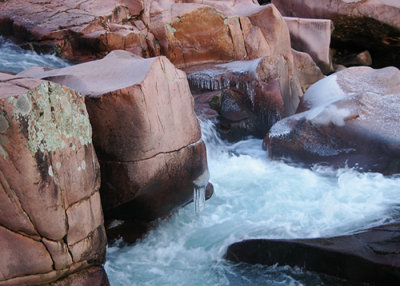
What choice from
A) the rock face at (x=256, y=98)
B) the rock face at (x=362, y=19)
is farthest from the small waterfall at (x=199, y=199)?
the rock face at (x=362, y=19)

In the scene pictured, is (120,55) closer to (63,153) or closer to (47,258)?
(63,153)

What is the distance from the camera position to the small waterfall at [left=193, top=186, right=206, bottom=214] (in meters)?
4.15

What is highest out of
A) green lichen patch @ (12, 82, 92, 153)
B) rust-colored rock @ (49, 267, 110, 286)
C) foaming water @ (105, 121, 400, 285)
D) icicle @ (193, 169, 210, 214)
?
green lichen patch @ (12, 82, 92, 153)

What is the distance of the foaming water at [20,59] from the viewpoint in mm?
6389

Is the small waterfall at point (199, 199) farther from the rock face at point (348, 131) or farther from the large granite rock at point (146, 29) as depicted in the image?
the large granite rock at point (146, 29)

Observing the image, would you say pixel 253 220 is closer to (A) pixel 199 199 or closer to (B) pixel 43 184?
(A) pixel 199 199

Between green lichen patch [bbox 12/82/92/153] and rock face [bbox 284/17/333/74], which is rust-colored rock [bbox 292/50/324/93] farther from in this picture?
green lichen patch [bbox 12/82/92/153]

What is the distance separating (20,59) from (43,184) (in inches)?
189

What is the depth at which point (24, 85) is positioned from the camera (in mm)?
2529

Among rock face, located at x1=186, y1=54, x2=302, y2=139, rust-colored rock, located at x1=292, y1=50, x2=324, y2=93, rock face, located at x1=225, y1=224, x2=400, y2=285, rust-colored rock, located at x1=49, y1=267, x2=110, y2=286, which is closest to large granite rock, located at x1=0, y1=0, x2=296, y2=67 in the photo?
rust-colored rock, located at x1=292, y1=50, x2=324, y2=93

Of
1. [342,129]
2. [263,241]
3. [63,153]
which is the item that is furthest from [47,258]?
[342,129]

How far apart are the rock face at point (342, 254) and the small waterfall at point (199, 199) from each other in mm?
759

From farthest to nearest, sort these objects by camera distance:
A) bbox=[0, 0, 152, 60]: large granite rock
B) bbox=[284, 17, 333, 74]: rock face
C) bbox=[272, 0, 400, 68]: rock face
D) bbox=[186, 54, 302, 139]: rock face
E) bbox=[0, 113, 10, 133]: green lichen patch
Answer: bbox=[272, 0, 400, 68]: rock face < bbox=[284, 17, 333, 74]: rock face < bbox=[0, 0, 152, 60]: large granite rock < bbox=[186, 54, 302, 139]: rock face < bbox=[0, 113, 10, 133]: green lichen patch

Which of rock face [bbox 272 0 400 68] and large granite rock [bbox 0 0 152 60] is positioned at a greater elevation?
large granite rock [bbox 0 0 152 60]
